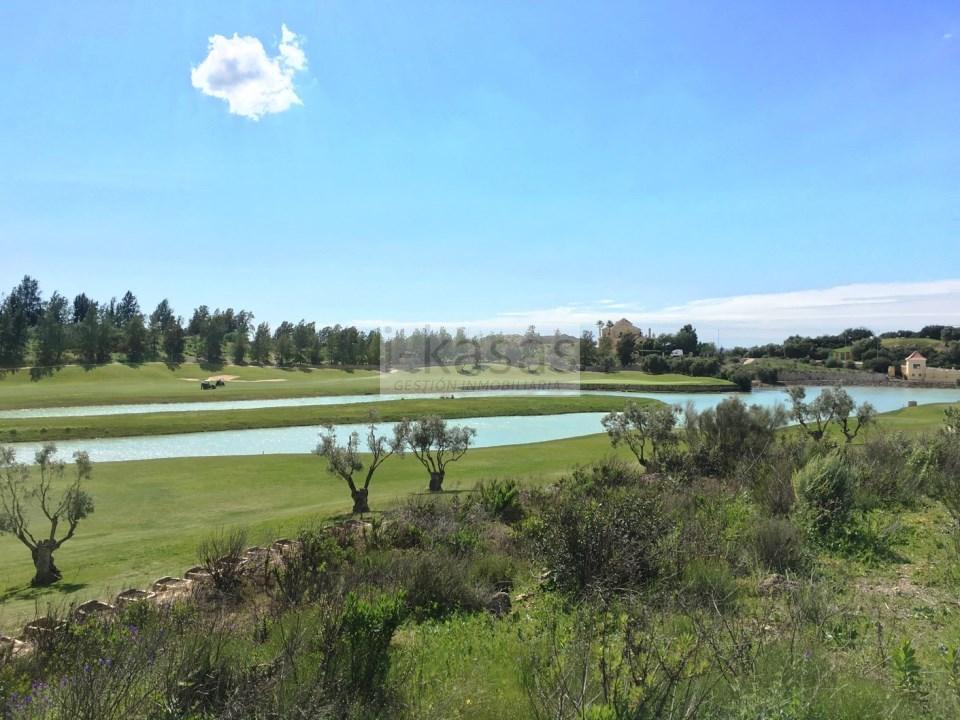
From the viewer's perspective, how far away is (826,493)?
8.69 meters

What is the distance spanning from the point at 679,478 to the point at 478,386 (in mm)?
67889

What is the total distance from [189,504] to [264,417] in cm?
2507

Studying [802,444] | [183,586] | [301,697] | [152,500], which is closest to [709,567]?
[301,697]

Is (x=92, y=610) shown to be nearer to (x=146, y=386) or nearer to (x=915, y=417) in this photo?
(x=915, y=417)

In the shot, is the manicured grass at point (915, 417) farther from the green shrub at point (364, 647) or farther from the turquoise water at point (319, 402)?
the green shrub at point (364, 647)

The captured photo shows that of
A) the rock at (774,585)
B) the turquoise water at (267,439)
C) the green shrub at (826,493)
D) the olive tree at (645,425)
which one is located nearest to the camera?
the rock at (774,585)

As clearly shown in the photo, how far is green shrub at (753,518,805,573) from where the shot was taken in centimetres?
684

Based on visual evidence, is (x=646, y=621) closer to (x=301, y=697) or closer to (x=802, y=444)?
(x=301, y=697)

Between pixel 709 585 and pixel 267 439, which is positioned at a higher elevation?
pixel 709 585

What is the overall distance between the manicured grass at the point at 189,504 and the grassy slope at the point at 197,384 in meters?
34.9

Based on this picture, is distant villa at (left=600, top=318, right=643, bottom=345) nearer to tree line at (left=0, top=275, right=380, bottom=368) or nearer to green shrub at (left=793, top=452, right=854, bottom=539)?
tree line at (left=0, top=275, right=380, bottom=368)

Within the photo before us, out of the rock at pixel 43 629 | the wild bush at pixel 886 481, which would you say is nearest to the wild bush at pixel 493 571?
the rock at pixel 43 629

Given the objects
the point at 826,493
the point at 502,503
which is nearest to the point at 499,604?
the point at 502,503

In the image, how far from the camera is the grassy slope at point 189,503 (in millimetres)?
9961
